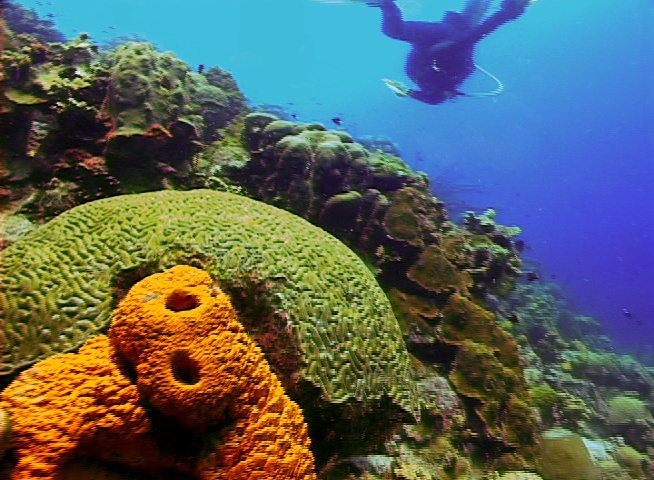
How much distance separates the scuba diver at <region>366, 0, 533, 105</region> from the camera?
28.9 feet

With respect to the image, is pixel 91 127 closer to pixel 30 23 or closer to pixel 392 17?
pixel 392 17

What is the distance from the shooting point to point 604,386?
11.7 m

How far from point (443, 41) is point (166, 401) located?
9.20 meters

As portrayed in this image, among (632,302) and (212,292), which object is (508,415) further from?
(632,302)

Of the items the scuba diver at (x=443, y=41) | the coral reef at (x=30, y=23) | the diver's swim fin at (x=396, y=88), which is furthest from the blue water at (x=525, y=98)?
the diver's swim fin at (x=396, y=88)

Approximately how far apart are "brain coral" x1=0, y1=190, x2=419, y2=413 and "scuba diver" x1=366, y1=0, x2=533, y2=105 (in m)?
6.34

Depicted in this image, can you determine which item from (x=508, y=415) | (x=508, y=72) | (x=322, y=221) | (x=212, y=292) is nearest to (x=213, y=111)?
(x=322, y=221)

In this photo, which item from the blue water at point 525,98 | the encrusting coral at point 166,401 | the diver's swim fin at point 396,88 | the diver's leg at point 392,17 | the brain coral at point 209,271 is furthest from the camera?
the blue water at point 525,98

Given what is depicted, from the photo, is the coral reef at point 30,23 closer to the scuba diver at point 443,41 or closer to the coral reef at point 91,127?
the coral reef at point 91,127

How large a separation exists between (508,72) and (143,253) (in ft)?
264

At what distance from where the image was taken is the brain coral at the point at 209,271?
96.3 inches

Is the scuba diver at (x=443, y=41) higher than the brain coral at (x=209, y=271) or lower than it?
higher

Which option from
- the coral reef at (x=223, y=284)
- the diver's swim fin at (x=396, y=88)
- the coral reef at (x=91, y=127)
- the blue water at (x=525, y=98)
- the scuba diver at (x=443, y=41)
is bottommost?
the coral reef at (x=223, y=284)

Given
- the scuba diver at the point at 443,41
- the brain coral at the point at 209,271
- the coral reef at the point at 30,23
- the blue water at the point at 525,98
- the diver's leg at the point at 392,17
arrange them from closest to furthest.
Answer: the brain coral at the point at 209,271 < the scuba diver at the point at 443,41 < the diver's leg at the point at 392,17 < the coral reef at the point at 30,23 < the blue water at the point at 525,98
